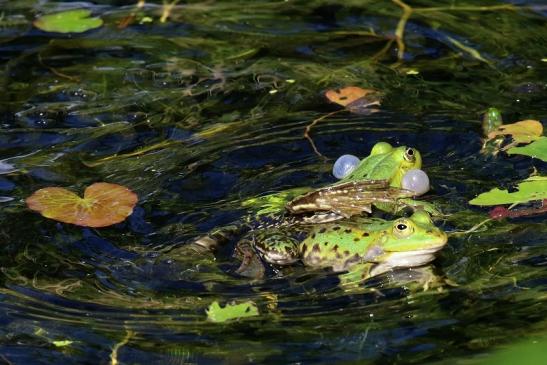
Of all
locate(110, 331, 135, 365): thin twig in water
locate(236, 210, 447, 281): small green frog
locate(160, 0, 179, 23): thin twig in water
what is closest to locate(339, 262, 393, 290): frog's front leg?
locate(236, 210, 447, 281): small green frog

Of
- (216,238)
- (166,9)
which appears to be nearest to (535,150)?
(216,238)

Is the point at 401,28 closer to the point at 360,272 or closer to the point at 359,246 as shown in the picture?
the point at 359,246

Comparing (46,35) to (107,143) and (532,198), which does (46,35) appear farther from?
(532,198)

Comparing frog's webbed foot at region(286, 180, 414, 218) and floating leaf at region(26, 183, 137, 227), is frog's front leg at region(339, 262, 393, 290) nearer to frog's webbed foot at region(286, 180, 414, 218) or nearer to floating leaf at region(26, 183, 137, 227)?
frog's webbed foot at region(286, 180, 414, 218)

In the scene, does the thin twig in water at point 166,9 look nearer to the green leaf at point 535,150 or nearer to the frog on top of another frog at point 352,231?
the frog on top of another frog at point 352,231

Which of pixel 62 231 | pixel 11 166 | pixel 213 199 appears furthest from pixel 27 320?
pixel 11 166

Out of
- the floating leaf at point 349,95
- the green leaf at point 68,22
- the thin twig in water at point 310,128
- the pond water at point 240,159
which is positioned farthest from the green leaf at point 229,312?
the green leaf at point 68,22

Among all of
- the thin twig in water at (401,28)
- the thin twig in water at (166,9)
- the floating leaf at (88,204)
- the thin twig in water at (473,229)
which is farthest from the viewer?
the thin twig in water at (166,9)
